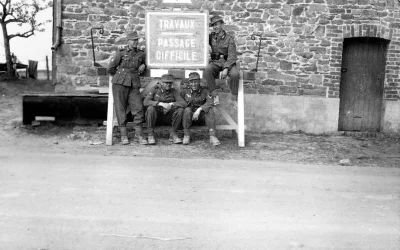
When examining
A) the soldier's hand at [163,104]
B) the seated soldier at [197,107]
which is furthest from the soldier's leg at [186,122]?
the soldier's hand at [163,104]

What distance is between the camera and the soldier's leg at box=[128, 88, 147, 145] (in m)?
10.1

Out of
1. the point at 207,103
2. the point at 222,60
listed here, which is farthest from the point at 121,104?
the point at 222,60

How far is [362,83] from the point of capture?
12500 mm

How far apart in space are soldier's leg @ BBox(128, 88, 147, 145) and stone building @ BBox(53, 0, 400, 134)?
1701 mm

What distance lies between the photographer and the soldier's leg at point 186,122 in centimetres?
995

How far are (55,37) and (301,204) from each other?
8.10 m

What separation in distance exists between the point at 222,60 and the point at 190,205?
516cm

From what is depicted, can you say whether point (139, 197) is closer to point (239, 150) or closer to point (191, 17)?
point (239, 150)

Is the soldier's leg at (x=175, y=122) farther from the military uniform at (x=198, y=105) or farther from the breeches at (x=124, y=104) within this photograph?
the breeches at (x=124, y=104)

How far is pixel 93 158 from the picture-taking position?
8.57 m

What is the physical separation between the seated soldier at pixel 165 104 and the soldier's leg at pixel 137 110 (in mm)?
165

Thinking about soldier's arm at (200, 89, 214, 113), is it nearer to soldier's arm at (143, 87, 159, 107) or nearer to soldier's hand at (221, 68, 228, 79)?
soldier's hand at (221, 68, 228, 79)

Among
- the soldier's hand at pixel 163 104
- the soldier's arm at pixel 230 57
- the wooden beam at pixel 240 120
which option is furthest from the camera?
the soldier's arm at pixel 230 57

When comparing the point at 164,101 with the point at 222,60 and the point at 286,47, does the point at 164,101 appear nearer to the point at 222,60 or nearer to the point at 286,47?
the point at 222,60
